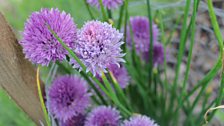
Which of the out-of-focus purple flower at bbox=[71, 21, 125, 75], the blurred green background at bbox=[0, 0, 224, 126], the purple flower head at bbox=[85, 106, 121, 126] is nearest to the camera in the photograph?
the out-of-focus purple flower at bbox=[71, 21, 125, 75]

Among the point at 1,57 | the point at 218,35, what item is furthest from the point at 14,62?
the point at 218,35

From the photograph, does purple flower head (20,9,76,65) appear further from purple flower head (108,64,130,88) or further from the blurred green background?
the blurred green background

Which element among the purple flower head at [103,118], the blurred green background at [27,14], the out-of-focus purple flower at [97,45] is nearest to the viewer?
the out-of-focus purple flower at [97,45]

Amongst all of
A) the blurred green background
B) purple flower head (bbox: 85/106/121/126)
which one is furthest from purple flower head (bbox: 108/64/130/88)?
the blurred green background

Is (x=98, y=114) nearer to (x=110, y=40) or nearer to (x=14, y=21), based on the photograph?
(x=110, y=40)

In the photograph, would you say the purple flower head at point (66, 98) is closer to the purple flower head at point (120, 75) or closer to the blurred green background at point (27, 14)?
the purple flower head at point (120, 75)

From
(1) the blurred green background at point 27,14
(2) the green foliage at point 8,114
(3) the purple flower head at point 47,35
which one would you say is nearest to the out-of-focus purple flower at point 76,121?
(3) the purple flower head at point 47,35
